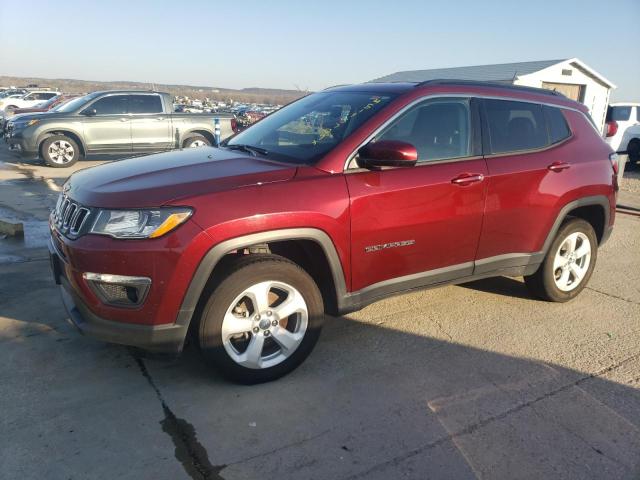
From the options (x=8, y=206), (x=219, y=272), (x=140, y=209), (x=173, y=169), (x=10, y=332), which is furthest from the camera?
(x=8, y=206)

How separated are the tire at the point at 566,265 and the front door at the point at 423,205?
0.95 m

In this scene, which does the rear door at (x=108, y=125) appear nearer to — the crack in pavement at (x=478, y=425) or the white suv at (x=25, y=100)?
the crack in pavement at (x=478, y=425)

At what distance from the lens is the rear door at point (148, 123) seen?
1234cm

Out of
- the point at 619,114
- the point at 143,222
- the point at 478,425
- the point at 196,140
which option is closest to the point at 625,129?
the point at 619,114

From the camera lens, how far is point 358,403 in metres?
2.99

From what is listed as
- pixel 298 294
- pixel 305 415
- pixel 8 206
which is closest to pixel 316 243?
pixel 298 294

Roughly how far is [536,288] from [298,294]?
240 cm

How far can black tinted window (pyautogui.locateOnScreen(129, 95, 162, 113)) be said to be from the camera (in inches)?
A: 488

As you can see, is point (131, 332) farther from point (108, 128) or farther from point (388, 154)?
point (108, 128)

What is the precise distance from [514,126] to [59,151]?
36.4ft

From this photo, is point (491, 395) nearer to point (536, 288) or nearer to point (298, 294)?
point (298, 294)

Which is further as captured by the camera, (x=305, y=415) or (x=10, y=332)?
(x=10, y=332)

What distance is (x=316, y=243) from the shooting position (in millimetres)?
3084

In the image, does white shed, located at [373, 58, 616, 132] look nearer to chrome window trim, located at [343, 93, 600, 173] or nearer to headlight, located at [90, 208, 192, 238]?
chrome window trim, located at [343, 93, 600, 173]
